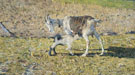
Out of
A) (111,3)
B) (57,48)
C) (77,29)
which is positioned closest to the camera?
(77,29)

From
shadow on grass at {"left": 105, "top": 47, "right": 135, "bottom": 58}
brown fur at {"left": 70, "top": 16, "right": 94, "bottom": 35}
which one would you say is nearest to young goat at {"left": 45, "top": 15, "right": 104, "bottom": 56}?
brown fur at {"left": 70, "top": 16, "right": 94, "bottom": 35}

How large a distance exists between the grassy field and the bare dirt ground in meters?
2.87

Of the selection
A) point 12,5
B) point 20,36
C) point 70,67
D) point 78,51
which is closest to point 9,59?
point 70,67

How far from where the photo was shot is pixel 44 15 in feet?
81.6

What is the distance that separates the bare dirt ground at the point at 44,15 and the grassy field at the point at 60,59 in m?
2.87

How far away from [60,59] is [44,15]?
1301 centimetres

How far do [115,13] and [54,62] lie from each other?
17355mm

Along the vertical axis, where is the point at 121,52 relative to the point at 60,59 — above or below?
below

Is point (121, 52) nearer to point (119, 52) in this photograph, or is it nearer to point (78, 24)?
point (119, 52)

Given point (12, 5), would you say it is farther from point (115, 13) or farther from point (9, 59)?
point (9, 59)

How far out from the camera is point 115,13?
2786cm

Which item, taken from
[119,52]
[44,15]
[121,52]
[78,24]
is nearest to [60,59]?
[78,24]

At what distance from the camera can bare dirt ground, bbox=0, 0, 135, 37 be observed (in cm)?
1944

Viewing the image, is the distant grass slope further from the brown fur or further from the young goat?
the brown fur
